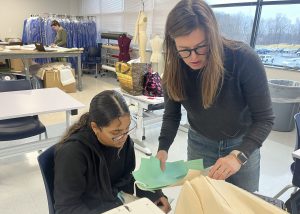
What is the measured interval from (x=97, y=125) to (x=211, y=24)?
1.86 feet

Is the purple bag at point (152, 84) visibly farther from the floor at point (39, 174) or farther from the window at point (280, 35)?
the window at point (280, 35)

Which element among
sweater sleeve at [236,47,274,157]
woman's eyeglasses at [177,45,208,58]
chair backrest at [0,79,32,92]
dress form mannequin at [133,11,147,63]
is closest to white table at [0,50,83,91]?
dress form mannequin at [133,11,147,63]

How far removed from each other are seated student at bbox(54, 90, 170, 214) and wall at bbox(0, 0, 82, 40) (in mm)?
8001

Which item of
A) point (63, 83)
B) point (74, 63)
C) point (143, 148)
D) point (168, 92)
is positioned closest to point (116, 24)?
point (74, 63)

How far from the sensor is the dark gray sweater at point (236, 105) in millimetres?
956

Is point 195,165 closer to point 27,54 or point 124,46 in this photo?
point 27,54

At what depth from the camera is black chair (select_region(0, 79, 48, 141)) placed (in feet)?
7.22

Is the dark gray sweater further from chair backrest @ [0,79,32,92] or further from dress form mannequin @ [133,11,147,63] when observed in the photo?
dress form mannequin @ [133,11,147,63]

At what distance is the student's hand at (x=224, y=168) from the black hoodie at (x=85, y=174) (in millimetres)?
430

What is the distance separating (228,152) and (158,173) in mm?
347

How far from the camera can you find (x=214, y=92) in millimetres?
1019

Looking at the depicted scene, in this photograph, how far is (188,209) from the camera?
680 mm

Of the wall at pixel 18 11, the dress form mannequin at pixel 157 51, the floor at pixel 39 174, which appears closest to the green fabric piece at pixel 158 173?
the floor at pixel 39 174

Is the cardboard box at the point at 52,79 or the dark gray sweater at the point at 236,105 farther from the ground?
the dark gray sweater at the point at 236,105
